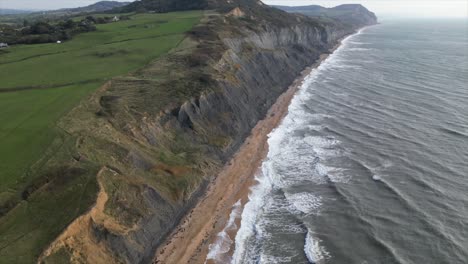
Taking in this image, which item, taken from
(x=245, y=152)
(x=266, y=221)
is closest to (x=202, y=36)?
(x=245, y=152)

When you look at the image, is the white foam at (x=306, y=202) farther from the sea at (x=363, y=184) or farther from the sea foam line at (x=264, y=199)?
the sea foam line at (x=264, y=199)

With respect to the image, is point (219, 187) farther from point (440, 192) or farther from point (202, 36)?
point (202, 36)

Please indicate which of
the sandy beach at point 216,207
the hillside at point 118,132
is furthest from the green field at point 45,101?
the sandy beach at point 216,207

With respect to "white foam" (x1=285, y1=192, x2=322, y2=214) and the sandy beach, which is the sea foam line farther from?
"white foam" (x1=285, y1=192, x2=322, y2=214)

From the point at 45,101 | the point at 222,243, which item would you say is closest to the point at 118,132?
the point at 45,101

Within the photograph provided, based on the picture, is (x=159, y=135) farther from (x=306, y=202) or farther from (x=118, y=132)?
(x=306, y=202)
